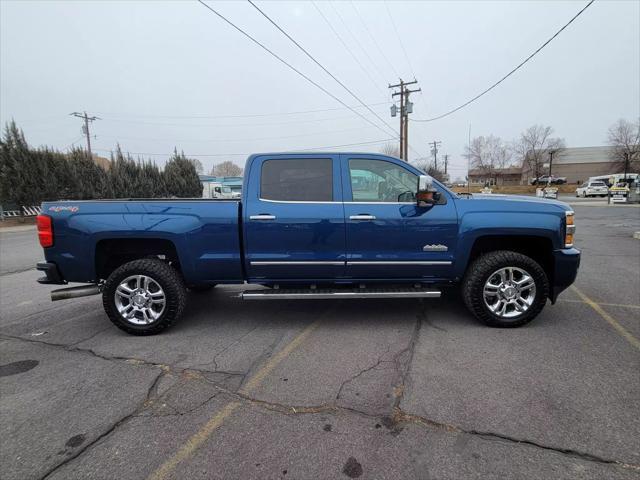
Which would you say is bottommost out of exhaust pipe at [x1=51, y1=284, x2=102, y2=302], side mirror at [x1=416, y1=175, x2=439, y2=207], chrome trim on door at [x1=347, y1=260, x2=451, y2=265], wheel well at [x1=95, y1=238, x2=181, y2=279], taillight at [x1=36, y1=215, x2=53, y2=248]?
exhaust pipe at [x1=51, y1=284, x2=102, y2=302]

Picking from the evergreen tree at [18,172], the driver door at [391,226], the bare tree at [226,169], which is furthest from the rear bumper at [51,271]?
the bare tree at [226,169]

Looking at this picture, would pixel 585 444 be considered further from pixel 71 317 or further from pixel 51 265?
pixel 71 317

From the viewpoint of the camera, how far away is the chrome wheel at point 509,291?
4250 millimetres

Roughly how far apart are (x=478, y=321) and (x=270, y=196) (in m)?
2.82

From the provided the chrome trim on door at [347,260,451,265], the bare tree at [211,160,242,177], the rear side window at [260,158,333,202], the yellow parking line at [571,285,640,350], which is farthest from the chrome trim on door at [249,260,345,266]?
the bare tree at [211,160,242,177]

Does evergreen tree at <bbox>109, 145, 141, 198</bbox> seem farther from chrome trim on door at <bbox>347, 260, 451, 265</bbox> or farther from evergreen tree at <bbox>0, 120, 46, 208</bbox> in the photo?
chrome trim on door at <bbox>347, 260, 451, 265</bbox>

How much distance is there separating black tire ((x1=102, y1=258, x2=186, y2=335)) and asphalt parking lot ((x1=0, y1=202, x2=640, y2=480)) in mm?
166

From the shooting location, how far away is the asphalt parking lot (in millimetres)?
2301

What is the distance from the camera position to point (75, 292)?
426 cm

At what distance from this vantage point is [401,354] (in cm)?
368

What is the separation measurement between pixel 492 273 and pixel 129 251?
4137mm

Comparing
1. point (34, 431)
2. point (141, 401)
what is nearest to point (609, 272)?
point (141, 401)

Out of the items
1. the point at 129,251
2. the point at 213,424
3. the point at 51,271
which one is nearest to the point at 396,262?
the point at 213,424

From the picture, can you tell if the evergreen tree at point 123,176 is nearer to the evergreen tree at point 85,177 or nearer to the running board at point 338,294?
the evergreen tree at point 85,177
